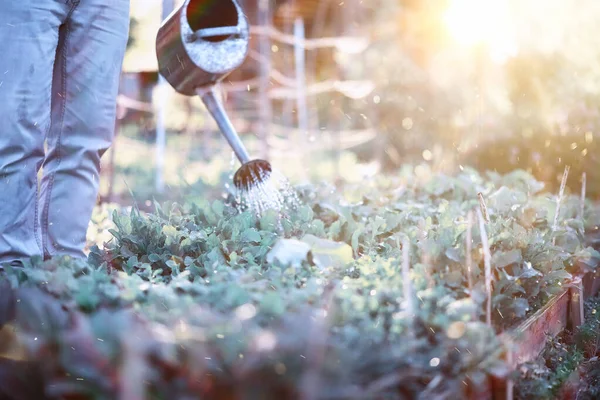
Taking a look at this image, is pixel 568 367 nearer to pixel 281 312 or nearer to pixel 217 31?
pixel 281 312

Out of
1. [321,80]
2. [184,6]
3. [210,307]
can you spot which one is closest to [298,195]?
[184,6]

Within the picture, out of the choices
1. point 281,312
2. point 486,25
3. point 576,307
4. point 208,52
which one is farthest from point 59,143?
point 486,25

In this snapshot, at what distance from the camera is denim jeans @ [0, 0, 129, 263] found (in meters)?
1.85

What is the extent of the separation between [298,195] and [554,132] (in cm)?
211

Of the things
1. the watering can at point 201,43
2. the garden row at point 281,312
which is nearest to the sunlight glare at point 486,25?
the watering can at point 201,43

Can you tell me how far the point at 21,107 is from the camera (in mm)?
1854

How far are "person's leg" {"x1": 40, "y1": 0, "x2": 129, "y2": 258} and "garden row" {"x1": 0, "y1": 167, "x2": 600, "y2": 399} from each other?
5.7 inches

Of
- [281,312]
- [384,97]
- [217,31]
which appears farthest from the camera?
[384,97]

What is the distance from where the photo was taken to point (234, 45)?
244 centimetres

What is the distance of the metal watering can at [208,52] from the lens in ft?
7.63

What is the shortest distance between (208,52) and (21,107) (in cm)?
74

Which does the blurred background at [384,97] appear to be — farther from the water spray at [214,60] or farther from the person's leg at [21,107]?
the person's leg at [21,107]

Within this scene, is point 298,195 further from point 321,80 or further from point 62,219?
point 321,80

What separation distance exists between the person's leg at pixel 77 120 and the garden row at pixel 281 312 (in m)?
0.15
